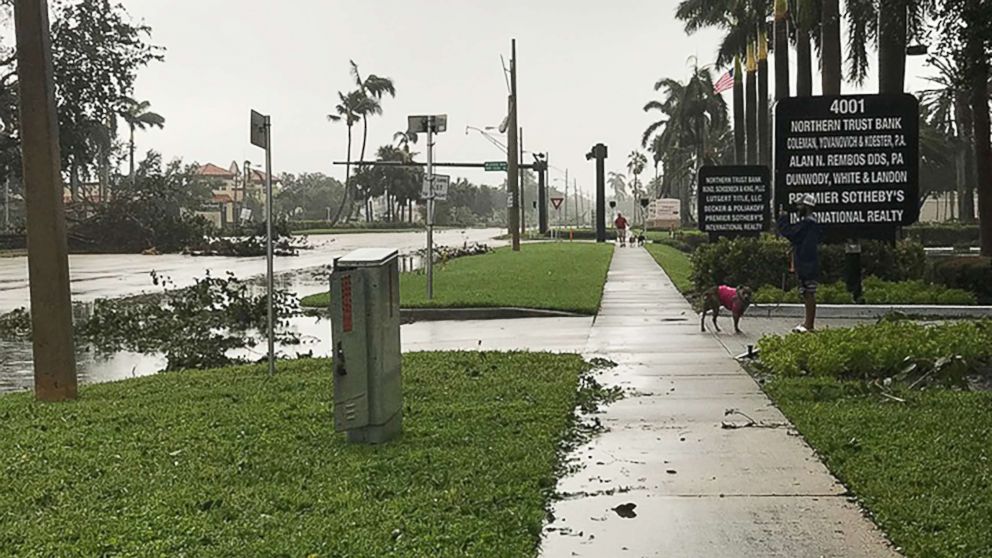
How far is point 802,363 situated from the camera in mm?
10461

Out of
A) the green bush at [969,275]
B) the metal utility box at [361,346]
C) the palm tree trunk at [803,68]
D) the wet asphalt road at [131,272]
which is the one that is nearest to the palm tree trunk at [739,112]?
the wet asphalt road at [131,272]

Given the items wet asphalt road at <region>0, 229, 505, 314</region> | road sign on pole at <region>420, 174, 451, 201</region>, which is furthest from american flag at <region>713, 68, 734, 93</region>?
road sign on pole at <region>420, 174, 451, 201</region>

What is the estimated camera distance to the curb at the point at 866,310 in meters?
16.4

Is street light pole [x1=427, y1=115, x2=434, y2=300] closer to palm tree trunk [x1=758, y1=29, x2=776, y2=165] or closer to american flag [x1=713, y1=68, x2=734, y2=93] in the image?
palm tree trunk [x1=758, y1=29, x2=776, y2=165]

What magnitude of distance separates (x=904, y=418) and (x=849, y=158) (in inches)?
440

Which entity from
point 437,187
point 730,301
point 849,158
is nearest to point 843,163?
point 849,158

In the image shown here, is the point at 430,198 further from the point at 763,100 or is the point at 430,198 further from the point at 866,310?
the point at 763,100

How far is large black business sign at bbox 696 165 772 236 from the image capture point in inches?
975

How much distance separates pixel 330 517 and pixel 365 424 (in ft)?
5.51

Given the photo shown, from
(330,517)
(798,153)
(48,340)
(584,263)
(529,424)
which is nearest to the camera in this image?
(330,517)

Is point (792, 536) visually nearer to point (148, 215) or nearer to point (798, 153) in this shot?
point (798, 153)

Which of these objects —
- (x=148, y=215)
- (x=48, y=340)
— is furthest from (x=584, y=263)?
(x=148, y=215)

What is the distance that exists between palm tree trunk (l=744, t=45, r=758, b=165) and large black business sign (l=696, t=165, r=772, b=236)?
78.1ft

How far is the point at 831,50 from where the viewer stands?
25.0 m
